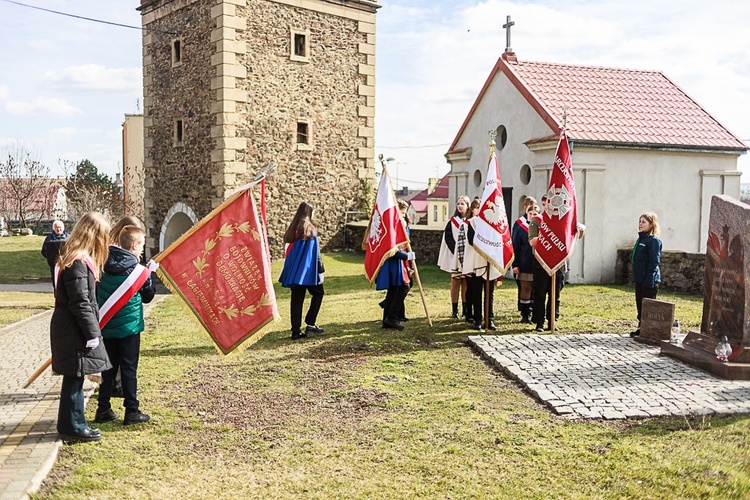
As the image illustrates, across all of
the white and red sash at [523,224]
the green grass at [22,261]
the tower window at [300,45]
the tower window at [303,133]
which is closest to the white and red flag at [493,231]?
the white and red sash at [523,224]

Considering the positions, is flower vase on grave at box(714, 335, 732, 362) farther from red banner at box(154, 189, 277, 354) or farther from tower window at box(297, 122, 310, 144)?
tower window at box(297, 122, 310, 144)

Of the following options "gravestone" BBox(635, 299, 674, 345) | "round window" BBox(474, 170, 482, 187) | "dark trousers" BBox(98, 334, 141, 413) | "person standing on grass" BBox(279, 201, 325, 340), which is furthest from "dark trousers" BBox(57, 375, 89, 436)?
"round window" BBox(474, 170, 482, 187)

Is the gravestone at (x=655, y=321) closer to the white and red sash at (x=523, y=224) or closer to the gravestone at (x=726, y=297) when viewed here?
the gravestone at (x=726, y=297)

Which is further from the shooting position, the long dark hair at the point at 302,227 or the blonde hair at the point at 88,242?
the long dark hair at the point at 302,227

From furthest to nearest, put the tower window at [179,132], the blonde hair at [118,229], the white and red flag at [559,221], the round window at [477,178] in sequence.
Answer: the tower window at [179,132] → the round window at [477,178] → the white and red flag at [559,221] → the blonde hair at [118,229]

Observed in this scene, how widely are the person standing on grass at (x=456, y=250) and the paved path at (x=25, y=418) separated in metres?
5.99

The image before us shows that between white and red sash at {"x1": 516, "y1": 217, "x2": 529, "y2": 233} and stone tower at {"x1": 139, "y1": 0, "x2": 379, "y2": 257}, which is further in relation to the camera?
stone tower at {"x1": 139, "y1": 0, "x2": 379, "y2": 257}

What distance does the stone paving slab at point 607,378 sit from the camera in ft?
21.7

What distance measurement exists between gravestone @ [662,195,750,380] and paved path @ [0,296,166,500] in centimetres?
690

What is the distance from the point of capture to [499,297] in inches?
570

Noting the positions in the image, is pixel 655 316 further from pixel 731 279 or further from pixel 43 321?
pixel 43 321

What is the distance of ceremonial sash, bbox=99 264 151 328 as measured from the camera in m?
6.02

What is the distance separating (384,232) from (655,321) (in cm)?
403

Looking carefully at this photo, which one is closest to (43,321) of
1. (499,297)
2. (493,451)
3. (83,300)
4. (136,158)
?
(83,300)
